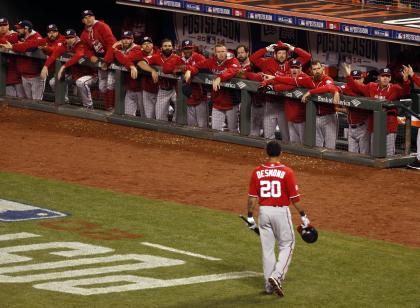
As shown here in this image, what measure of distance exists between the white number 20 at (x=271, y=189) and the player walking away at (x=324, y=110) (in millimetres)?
6547

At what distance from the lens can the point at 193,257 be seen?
48.6ft

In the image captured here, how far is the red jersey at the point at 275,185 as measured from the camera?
13.3m

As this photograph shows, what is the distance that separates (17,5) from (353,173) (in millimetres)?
10179

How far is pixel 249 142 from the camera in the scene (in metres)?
21.3

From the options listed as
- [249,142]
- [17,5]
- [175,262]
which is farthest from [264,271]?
[17,5]

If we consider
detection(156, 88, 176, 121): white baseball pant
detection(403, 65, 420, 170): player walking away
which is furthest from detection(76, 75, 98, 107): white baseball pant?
detection(403, 65, 420, 170): player walking away

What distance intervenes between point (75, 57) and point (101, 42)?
52cm

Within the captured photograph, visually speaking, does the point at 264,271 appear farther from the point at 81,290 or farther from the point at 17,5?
the point at 17,5

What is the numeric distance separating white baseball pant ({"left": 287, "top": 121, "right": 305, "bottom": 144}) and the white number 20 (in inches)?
288

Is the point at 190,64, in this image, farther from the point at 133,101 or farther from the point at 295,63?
the point at 295,63

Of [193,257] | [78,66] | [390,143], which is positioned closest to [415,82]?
[390,143]

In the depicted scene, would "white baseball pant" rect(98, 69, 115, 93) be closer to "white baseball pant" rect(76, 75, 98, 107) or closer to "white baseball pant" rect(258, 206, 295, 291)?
"white baseball pant" rect(76, 75, 98, 107)

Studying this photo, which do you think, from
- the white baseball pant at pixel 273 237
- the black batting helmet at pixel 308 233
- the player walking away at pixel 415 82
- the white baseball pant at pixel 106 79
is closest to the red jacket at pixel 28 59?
the white baseball pant at pixel 106 79

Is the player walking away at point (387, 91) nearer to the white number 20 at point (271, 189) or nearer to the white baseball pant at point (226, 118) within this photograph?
the white baseball pant at point (226, 118)
